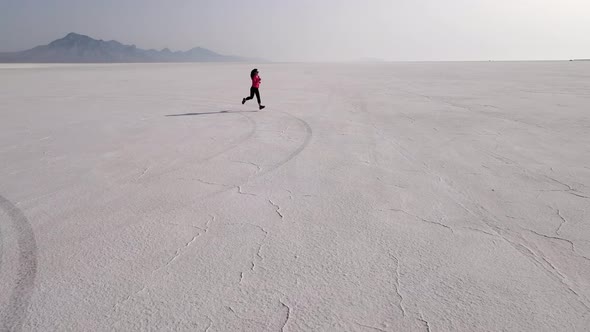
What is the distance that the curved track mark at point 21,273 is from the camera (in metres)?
2.19

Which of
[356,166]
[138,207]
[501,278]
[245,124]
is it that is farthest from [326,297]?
[245,124]

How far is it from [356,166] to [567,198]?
2395mm

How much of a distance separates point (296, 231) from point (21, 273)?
2.07 meters

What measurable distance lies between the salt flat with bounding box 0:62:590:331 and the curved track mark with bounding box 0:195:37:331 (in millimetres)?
13

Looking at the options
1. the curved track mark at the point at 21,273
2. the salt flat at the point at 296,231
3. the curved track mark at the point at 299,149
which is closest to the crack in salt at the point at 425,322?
the salt flat at the point at 296,231

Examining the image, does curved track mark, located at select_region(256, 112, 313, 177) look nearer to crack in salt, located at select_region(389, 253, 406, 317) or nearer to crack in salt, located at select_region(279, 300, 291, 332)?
crack in salt, located at select_region(389, 253, 406, 317)

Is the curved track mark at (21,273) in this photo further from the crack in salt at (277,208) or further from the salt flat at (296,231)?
the crack in salt at (277,208)

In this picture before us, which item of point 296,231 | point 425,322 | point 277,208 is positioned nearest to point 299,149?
point 277,208

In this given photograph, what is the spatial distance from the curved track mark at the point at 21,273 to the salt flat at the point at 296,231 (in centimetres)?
1

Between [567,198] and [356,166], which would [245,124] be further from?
[567,198]

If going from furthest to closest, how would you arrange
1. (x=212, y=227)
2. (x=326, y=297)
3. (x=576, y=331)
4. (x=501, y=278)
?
1. (x=212, y=227)
2. (x=501, y=278)
3. (x=326, y=297)
4. (x=576, y=331)

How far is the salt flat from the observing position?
2264mm

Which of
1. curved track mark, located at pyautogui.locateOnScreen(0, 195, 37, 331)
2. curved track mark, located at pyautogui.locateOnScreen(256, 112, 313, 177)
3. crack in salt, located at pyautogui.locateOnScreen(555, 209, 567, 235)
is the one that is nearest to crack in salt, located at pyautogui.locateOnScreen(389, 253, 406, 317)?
crack in salt, located at pyautogui.locateOnScreen(555, 209, 567, 235)

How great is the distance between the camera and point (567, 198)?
397cm
